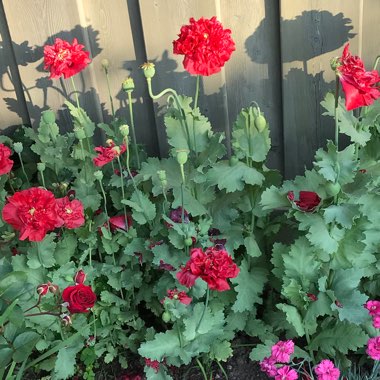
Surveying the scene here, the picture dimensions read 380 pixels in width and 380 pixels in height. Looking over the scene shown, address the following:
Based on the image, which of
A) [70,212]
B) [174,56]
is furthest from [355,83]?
[70,212]

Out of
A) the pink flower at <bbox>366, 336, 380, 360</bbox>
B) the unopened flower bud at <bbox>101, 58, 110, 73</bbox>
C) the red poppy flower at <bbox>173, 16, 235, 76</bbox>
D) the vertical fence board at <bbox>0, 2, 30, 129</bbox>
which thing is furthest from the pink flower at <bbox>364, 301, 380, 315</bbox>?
the vertical fence board at <bbox>0, 2, 30, 129</bbox>

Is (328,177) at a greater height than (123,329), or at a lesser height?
greater

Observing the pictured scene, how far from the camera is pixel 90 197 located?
2.34 m

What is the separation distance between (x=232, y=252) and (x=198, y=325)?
0.30 metres

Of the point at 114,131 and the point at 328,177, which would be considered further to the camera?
the point at 114,131

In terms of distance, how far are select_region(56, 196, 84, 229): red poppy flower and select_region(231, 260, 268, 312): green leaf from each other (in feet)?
1.91

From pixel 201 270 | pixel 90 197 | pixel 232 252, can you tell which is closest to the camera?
pixel 201 270

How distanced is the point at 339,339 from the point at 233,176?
0.65m

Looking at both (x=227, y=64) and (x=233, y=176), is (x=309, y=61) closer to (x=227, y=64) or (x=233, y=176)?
(x=227, y=64)

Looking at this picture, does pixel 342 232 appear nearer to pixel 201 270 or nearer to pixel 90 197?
pixel 201 270

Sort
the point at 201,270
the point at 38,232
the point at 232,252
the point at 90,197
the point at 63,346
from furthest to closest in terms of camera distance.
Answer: the point at 90,197
the point at 232,252
the point at 63,346
the point at 38,232
the point at 201,270

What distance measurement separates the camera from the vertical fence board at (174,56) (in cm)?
224

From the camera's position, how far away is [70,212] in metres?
2.08

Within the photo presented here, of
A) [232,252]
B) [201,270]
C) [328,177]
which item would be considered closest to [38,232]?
[201,270]
